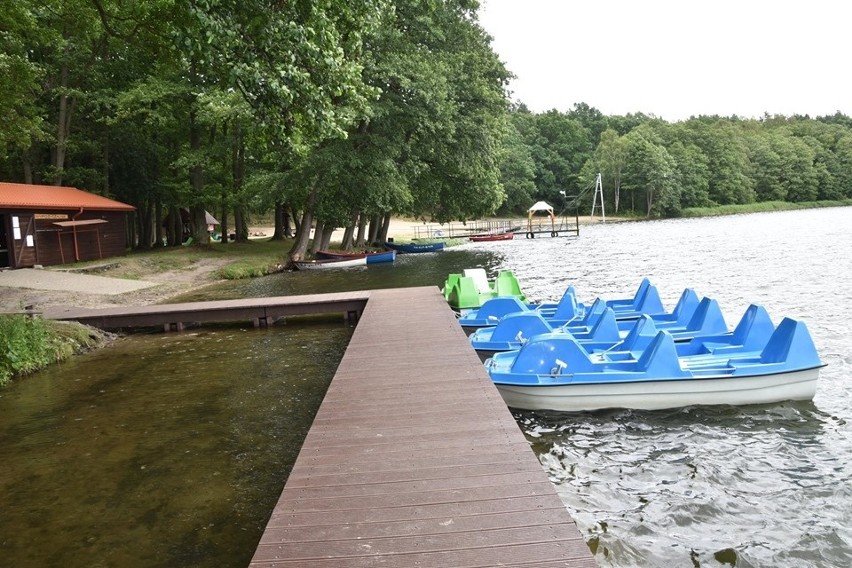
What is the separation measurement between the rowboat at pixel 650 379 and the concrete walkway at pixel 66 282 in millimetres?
17571

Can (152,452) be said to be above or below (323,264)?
below

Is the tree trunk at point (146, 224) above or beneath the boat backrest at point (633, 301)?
above

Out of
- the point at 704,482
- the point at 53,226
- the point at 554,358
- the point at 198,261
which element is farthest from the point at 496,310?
the point at 53,226

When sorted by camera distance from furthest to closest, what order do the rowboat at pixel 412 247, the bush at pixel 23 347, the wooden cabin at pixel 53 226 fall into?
the rowboat at pixel 412 247
the wooden cabin at pixel 53 226
the bush at pixel 23 347

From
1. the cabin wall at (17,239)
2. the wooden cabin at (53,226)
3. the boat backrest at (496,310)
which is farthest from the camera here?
the wooden cabin at (53,226)

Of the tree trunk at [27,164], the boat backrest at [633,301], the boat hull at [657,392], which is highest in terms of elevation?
the tree trunk at [27,164]

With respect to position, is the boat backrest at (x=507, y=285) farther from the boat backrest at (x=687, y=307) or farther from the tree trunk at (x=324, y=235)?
the tree trunk at (x=324, y=235)

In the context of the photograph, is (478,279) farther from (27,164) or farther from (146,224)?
(146,224)

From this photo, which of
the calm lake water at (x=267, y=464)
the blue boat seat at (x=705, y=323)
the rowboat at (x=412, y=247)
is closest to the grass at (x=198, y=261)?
the rowboat at (x=412, y=247)

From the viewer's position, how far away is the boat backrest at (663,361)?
825 cm

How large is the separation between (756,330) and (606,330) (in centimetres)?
225

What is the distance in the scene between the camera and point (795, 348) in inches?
331

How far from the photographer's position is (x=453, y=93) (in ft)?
104

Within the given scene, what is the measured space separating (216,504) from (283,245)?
121 ft
